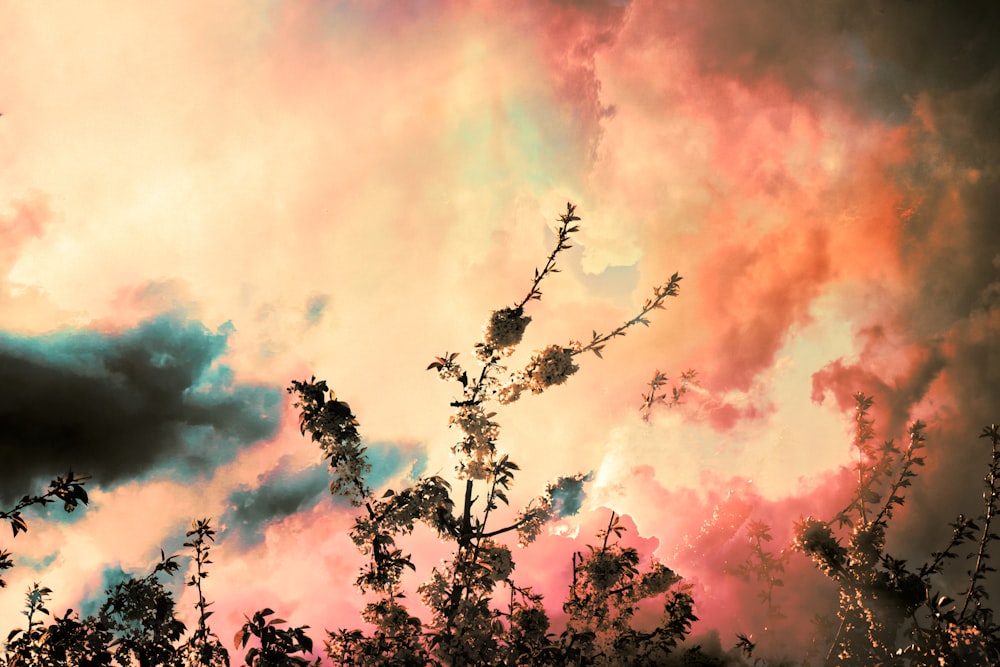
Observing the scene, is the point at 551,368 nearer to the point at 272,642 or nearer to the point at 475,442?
the point at 475,442

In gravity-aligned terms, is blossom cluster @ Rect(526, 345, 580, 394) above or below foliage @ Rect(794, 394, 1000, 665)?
above

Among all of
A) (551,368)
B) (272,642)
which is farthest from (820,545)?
(272,642)

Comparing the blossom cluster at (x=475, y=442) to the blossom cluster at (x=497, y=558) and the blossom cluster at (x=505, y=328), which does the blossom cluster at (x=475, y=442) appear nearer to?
the blossom cluster at (x=505, y=328)

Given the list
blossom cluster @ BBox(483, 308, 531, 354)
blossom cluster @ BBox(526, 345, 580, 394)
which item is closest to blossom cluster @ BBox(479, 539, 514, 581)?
blossom cluster @ BBox(526, 345, 580, 394)

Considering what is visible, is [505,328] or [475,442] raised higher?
[505,328]

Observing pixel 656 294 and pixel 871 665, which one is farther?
pixel 871 665

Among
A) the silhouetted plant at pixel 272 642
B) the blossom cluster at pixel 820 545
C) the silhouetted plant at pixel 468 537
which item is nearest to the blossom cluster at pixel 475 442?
the silhouetted plant at pixel 468 537

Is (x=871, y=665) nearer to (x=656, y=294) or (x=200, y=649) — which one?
(x=656, y=294)

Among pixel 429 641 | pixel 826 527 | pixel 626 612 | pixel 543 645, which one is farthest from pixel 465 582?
pixel 826 527

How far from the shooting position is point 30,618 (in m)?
7.30

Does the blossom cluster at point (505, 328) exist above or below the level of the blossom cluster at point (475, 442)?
above

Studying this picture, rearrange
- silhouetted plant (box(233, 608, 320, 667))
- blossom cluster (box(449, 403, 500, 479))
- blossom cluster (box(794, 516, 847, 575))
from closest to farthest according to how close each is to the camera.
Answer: silhouetted plant (box(233, 608, 320, 667)) → blossom cluster (box(449, 403, 500, 479)) → blossom cluster (box(794, 516, 847, 575))

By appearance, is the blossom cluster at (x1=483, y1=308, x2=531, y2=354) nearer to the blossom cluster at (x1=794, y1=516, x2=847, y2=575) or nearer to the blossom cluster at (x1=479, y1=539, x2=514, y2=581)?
the blossom cluster at (x1=479, y1=539, x2=514, y2=581)

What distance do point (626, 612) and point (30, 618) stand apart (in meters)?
10.0
